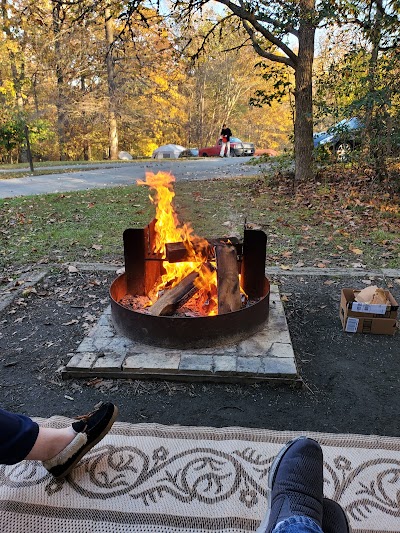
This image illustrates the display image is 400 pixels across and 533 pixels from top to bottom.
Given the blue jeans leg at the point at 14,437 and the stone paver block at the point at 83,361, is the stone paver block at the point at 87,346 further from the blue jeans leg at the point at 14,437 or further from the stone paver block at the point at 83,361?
the blue jeans leg at the point at 14,437

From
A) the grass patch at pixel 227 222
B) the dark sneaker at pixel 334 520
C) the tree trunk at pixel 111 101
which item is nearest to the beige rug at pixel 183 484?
the dark sneaker at pixel 334 520

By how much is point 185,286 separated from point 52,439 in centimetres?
Answer: 154

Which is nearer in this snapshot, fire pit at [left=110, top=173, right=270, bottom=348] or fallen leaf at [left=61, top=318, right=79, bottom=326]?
fire pit at [left=110, top=173, right=270, bottom=348]

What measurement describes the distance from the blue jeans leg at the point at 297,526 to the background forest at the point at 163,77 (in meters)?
6.33

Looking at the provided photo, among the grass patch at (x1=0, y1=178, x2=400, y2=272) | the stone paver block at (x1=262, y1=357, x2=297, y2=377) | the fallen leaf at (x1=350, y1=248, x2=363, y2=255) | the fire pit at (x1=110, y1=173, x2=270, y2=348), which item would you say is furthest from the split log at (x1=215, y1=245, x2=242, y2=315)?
the fallen leaf at (x1=350, y1=248, x2=363, y2=255)

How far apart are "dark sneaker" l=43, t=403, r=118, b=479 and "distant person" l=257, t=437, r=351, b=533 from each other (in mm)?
887

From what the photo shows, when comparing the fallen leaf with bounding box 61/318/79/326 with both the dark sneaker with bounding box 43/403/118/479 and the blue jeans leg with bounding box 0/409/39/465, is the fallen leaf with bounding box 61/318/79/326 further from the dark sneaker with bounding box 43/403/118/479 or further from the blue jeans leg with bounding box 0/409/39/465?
the blue jeans leg with bounding box 0/409/39/465

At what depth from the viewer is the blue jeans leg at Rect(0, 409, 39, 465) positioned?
1722mm

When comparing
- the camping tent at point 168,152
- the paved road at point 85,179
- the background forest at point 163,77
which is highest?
the background forest at point 163,77

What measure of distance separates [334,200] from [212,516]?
7.17 metres

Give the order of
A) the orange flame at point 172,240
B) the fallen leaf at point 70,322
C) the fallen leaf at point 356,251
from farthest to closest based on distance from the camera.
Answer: the fallen leaf at point 356,251
the fallen leaf at point 70,322
the orange flame at point 172,240

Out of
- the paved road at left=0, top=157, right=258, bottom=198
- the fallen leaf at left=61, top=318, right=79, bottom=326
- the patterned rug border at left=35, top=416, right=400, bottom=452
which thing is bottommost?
the patterned rug border at left=35, top=416, right=400, bottom=452

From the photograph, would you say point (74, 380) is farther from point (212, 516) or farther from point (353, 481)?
point (353, 481)

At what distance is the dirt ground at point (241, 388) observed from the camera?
240 centimetres
